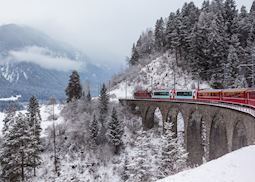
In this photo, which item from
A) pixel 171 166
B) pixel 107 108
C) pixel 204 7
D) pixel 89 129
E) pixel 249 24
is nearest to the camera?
pixel 171 166

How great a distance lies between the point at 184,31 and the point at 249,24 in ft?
47.7

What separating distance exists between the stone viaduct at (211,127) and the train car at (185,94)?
205 cm

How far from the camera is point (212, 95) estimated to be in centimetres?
3700

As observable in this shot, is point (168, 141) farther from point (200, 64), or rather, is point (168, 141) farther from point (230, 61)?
point (200, 64)

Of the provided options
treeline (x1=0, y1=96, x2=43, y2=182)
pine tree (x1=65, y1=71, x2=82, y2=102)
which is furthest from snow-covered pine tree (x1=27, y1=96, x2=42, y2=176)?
pine tree (x1=65, y1=71, x2=82, y2=102)

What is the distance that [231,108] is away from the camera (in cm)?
2662

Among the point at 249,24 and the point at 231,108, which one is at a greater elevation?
the point at 249,24

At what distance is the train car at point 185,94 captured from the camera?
4479 cm

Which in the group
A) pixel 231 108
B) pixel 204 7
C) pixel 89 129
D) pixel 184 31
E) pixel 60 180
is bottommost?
pixel 60 180

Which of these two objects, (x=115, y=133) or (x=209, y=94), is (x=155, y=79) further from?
(x=209, y=94)

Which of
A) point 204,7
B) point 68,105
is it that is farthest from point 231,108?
point 204,7

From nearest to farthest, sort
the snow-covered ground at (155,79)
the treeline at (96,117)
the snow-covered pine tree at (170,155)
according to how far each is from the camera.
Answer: the snow-covered pine tree at (170,155)
the treeline at (96,117)
the snow-covered ground at (155,79)

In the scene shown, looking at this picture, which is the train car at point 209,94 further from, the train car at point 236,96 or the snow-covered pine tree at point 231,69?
the snow-covered pine tree at point 231,69

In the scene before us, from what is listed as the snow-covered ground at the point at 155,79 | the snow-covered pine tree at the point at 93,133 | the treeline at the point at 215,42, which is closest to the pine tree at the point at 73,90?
the snow-covered ground at the point at 155,79
